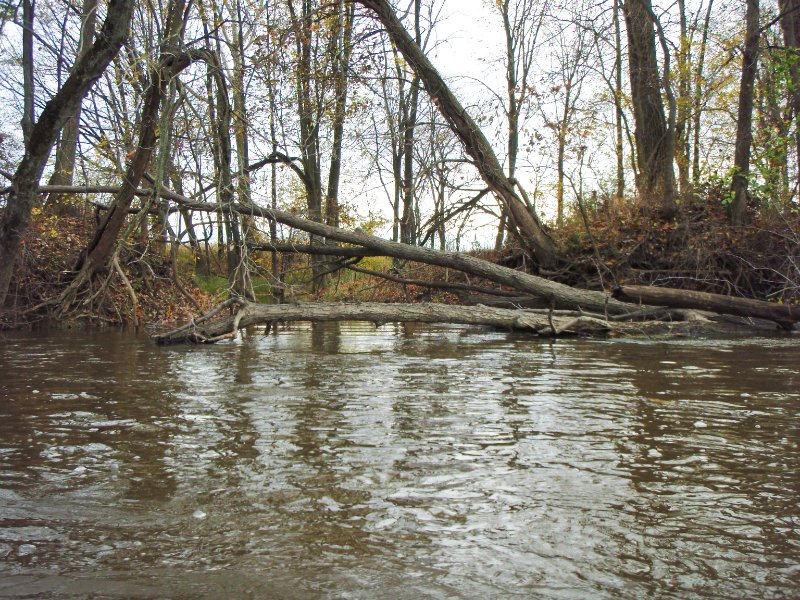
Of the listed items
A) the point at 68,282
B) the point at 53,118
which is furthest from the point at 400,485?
the point at 68,282

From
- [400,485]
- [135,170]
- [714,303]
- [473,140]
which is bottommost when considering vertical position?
[400,485]

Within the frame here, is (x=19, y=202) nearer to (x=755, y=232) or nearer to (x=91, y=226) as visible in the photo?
(x=91, y=226)

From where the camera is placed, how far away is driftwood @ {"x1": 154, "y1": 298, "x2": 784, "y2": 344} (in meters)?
10.9

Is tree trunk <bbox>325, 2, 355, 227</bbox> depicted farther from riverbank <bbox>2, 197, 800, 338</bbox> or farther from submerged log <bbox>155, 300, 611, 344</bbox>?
submerged log <bbox>155, 300, 611, 344</bbox>

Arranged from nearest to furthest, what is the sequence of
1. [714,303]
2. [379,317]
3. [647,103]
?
[379,317], [714,303], [647,103]

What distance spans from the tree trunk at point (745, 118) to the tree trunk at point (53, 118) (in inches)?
500

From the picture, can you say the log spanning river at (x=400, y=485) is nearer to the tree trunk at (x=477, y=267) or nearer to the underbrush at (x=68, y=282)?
the tree trunk at (x=477, y=267)

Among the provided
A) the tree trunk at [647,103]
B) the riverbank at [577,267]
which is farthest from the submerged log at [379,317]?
the tree trunk at [647,103]

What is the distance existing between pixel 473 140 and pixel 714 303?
581 centimetres

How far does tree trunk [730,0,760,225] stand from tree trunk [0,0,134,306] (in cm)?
1269

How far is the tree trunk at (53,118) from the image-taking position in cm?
592

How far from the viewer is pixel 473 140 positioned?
48.9 ft

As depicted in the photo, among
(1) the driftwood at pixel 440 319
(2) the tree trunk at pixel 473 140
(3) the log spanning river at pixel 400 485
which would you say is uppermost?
(2) the tree trunk at pixel 473 140

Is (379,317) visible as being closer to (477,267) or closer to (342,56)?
(477,267)
